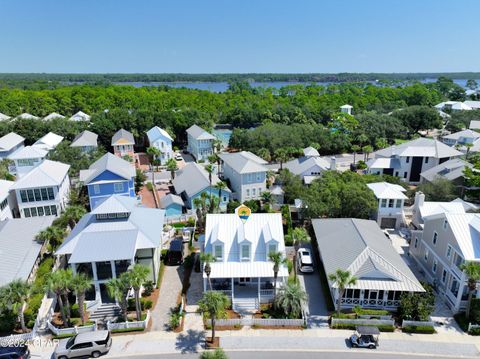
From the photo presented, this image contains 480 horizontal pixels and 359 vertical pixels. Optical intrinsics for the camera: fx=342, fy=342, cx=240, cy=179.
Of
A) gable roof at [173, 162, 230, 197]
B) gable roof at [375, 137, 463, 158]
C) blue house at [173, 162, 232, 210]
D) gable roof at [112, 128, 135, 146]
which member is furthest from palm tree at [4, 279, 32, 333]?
gable roof at [375, 137, 463, 158]

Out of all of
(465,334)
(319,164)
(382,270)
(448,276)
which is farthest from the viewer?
(319,164)

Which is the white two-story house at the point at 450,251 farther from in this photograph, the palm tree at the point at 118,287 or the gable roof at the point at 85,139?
the gable roof at the point at 85,139

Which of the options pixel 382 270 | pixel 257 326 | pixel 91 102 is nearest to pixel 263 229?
pixel 257 326

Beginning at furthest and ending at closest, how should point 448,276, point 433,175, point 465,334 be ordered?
point 433,175 → point 448,276 → point 465,334

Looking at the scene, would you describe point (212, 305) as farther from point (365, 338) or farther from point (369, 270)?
point (369, 270)

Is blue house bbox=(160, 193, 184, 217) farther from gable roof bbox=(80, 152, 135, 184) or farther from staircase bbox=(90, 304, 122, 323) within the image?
staircase bbox=(90, 304, 122, 323)

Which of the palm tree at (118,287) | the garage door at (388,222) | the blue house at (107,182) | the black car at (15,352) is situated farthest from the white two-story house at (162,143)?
the black car at (15,352)

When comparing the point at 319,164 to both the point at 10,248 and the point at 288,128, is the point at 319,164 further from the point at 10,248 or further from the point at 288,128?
the point at 10,248
